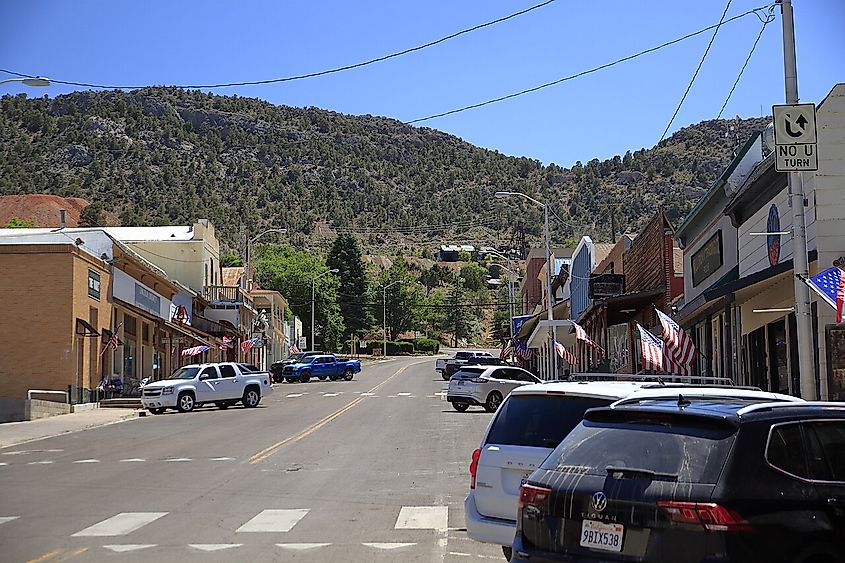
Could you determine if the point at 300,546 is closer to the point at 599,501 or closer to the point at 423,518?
the point at 423,518

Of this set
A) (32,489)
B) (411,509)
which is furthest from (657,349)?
(32,489)

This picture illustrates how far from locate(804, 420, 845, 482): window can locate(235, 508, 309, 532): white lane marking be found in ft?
23.0

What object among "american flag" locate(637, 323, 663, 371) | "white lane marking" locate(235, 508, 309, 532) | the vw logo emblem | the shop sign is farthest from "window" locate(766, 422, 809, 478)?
the shop sign

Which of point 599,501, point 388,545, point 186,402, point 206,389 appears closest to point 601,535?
point 599,501

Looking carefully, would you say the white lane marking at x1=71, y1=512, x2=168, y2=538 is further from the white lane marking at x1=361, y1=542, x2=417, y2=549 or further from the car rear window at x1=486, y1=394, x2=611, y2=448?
the car rear window at x1=486, y1=394, x2=611, y2=448

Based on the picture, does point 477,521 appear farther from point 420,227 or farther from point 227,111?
point 227,111

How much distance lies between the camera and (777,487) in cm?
589

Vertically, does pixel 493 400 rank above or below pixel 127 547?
above

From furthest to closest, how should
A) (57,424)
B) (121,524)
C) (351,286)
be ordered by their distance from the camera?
(351,286) → (57,424) → (121,524)

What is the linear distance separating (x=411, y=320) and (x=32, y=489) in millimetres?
119408

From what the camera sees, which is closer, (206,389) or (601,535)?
(601,535)

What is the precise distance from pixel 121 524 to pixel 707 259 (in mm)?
20581

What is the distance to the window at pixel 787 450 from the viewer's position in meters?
6.05

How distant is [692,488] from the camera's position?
5.73m
